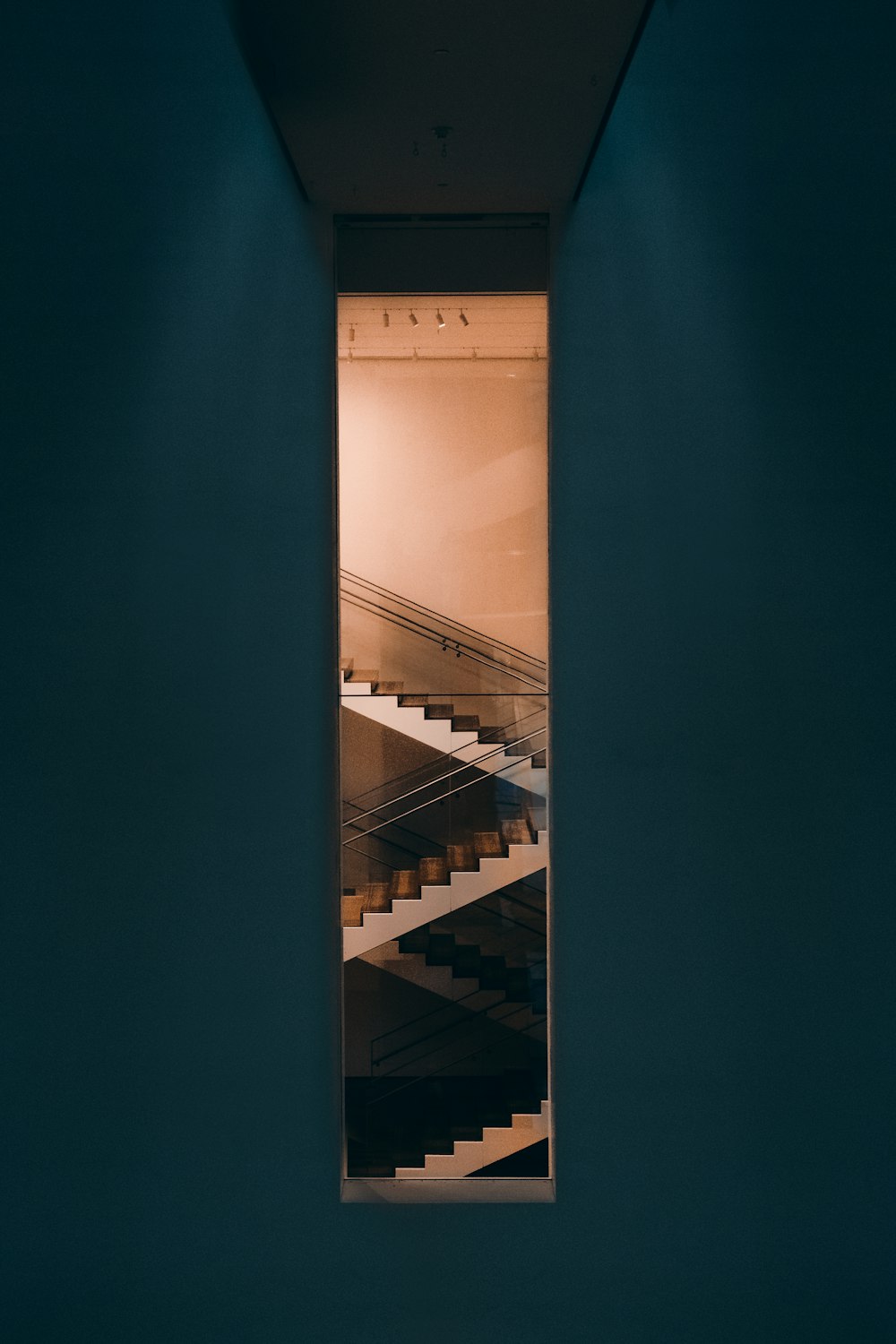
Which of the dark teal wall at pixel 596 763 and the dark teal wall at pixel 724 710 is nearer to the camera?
the dark teal wall at pixel 596 763

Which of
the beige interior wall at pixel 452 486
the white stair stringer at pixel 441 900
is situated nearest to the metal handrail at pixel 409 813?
the white stair stringer at pixel 441 900

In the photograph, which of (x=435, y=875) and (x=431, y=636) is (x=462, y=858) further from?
(x=431, y=636)

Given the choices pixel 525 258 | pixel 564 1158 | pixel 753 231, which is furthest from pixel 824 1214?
pixel 525 258

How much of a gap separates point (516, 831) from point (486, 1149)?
1.59 m

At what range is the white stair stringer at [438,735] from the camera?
14.8 ft

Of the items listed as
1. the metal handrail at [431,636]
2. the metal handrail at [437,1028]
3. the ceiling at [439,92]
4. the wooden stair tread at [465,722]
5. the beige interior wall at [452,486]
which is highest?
the ceiling at [439,92]

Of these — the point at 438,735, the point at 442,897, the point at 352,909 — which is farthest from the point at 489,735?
the point at 352,909

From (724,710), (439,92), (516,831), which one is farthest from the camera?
(516,831)

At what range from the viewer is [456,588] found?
181 inches

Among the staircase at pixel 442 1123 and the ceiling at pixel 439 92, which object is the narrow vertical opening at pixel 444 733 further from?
the ceiling at pixel 439 92

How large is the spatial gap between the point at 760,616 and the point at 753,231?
1674mm

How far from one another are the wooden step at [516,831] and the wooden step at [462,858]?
17 centimetres

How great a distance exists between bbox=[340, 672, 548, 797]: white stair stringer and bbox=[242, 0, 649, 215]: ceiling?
7.72 feet

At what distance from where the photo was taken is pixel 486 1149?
4.52 meters
